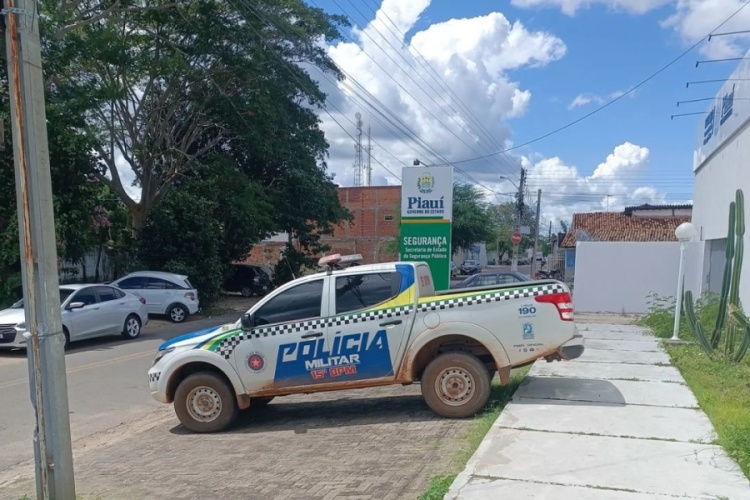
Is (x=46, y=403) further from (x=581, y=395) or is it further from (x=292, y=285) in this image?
(x=581, y=395)

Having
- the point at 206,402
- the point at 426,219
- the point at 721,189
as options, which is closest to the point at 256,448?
the point at 206,402

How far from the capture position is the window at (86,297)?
16239 mm

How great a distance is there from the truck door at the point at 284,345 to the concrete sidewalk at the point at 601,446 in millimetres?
2325

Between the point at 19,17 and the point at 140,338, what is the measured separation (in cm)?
1415

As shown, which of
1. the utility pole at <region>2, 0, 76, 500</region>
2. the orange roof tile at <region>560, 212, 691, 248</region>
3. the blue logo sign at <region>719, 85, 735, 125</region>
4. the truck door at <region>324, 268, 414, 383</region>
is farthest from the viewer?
the orange roof tile at <region>560, 212, 691, 248</region>

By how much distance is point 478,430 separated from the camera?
682 cm

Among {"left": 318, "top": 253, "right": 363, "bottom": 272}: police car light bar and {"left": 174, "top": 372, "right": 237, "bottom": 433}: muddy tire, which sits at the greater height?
{"left": 318, "top": 253, "right": 363, "bottom": 272}: police car light bar

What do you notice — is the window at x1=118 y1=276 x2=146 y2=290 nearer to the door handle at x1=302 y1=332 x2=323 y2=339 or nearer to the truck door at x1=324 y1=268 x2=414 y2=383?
the door handle at x1=302 y1=332 x2=323 y2=339

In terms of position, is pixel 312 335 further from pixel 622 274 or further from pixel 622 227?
pixel 622 227

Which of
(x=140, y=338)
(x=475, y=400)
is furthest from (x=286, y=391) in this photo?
(x=140, y=338)

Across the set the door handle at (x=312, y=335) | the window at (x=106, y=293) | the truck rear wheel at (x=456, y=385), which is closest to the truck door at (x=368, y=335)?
the door handle at (x=312, y=335)

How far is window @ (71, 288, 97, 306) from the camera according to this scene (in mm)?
16239

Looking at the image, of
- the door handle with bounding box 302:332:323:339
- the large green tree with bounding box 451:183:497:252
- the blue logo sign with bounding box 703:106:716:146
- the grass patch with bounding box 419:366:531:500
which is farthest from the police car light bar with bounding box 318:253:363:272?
the large green tree with bounding box 451:183:497:252

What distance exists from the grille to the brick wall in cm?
4478
